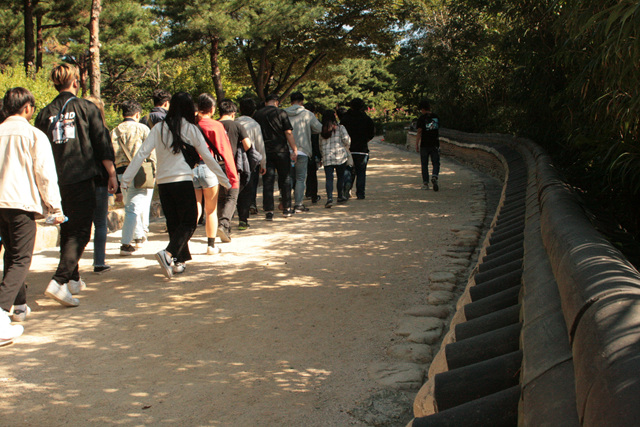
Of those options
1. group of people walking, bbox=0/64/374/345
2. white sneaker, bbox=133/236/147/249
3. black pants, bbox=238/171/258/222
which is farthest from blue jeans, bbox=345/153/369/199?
white sneaker, bbox=133/236/147/249

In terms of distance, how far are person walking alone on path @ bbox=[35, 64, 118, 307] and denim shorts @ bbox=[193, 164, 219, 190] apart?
4.21ft

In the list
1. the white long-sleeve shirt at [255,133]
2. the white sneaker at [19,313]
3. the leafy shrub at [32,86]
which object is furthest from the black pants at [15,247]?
the leafy shrub at [32,86]

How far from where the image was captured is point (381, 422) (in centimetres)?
290

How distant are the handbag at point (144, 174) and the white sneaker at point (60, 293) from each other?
2.14 m

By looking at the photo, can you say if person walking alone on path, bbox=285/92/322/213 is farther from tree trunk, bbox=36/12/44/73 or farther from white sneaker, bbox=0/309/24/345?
tree trunk, bbox=36/12/44/73

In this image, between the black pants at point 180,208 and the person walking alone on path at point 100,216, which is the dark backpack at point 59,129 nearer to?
the person walking alone on path at point 100,216

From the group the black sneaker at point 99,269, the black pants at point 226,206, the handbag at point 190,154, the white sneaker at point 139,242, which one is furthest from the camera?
the black pants at point 226,206

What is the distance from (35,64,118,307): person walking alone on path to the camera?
4988 millimetres

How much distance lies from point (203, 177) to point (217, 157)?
0.73 meters

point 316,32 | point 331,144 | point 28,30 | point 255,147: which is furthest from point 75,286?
point 316,32

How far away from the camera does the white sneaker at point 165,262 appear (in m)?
5.57

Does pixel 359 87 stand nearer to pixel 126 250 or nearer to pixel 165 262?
pixel 126 250

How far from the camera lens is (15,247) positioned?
4363 mm

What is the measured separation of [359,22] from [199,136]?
18.9 metres
